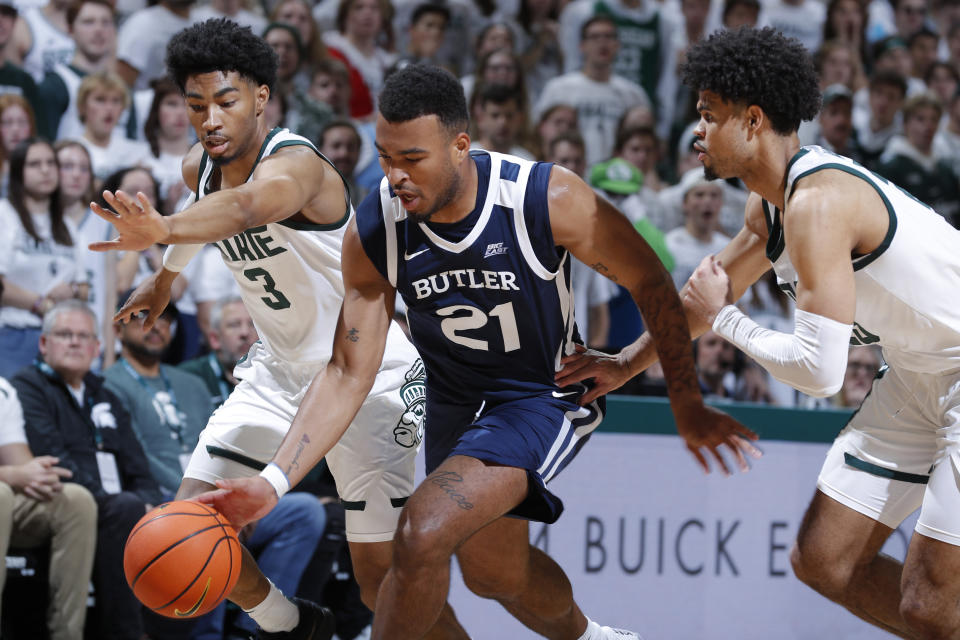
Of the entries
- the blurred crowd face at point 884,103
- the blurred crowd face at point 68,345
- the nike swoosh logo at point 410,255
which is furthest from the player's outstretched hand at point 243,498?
the blurred crowd face at point 884,103

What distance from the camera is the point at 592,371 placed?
4.35 m

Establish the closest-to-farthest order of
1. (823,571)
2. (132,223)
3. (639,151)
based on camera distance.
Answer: (132,223) → (823,571) → (639,151)

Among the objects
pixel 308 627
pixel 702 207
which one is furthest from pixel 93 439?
pixel 702 207

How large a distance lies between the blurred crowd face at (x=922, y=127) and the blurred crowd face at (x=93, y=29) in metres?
6.93

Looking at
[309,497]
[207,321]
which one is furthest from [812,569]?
[207,321]

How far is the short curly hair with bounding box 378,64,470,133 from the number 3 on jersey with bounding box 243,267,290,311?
102 cm

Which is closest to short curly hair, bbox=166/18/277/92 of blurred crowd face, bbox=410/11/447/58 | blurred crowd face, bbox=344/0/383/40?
blurred crowd face, bbox=344/0/383/40

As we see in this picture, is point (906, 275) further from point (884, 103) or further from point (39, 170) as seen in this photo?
point (884, 103)

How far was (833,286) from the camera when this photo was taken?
3.67 meters

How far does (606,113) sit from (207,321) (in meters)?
4.04

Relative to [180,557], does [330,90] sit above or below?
above

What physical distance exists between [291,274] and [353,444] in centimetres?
72

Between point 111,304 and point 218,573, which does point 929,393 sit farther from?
point 111,304

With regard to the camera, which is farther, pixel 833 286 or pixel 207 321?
pixel 207 321
